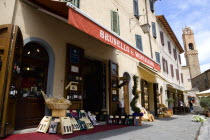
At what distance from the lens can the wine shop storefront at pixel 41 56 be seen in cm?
354

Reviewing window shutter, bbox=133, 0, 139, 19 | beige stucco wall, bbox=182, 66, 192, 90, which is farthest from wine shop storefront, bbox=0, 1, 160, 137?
beige stucco wall, bbox=182, 66, 192, 90

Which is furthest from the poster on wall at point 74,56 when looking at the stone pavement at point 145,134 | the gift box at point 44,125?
the stone pavement at point 145,134

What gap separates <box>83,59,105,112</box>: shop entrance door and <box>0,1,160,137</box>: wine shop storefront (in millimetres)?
535

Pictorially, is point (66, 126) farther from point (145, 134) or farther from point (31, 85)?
point (145, 134)

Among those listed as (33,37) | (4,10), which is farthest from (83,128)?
(4,10)

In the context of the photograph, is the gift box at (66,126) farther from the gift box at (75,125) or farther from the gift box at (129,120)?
the gift box at (129,120)

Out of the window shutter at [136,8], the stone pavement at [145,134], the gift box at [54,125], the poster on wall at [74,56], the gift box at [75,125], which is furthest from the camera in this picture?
the window shutter at [136,8]

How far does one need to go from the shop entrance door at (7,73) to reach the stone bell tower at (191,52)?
53631mm

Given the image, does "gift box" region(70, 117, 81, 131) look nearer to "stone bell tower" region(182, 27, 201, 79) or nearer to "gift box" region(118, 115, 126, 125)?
"gift box" region(118, 115, 126, 125)

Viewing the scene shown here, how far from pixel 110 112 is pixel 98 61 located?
2559 mm

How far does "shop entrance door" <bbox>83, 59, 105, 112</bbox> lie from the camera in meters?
7.44

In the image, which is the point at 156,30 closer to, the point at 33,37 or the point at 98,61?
the point at 98,61

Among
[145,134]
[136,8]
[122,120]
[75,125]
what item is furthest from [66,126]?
[136,8]

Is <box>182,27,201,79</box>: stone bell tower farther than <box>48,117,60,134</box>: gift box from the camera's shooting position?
Yes
